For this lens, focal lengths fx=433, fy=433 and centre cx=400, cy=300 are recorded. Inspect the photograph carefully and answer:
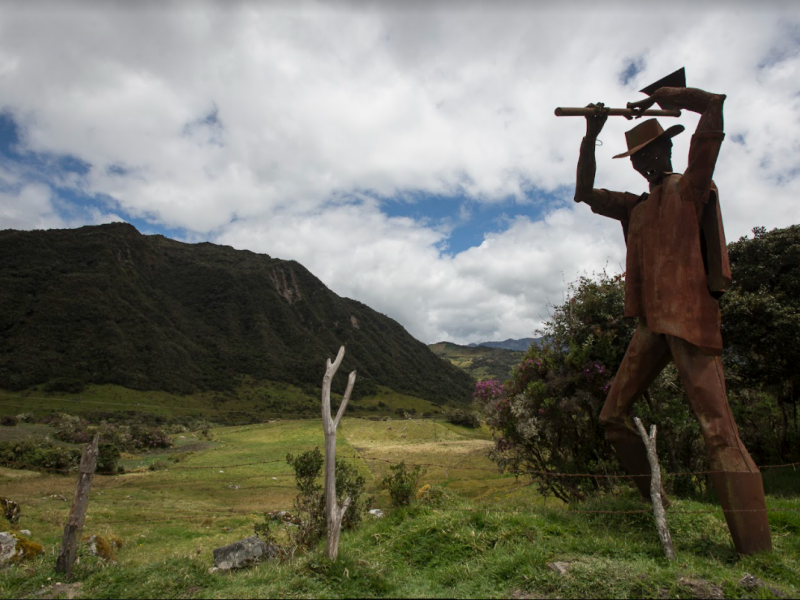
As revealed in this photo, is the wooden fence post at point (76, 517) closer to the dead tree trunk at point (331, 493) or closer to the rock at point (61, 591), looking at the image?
the rock at point (61, 591)

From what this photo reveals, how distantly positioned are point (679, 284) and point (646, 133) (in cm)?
261

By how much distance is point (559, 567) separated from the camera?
5289 millimetres

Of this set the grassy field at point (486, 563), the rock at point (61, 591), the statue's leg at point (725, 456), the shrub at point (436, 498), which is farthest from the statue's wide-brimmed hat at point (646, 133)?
the rock at point (61, 591)

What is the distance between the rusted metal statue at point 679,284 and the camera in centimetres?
547

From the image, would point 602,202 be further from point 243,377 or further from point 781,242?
point 243,377

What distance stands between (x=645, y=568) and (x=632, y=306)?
3743 millimetres

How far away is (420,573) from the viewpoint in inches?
237

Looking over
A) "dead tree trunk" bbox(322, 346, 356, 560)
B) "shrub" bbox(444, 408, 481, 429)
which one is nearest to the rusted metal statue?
"dead tree trunk" bbox(322, 346, 356, 560)

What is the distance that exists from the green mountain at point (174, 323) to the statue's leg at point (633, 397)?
69413mm

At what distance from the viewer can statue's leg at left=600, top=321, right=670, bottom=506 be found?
6.65 meters

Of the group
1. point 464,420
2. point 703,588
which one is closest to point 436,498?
point 703,588

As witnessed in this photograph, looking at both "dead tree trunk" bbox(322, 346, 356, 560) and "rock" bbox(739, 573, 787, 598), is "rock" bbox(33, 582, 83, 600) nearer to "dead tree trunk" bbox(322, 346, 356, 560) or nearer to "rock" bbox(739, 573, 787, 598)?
"dead tree trunk" bbox(322, 346, 356, 560)

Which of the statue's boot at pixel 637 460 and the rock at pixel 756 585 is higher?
the statue's boot at pixel 637 460

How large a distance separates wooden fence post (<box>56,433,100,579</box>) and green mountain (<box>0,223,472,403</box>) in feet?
A: 227
